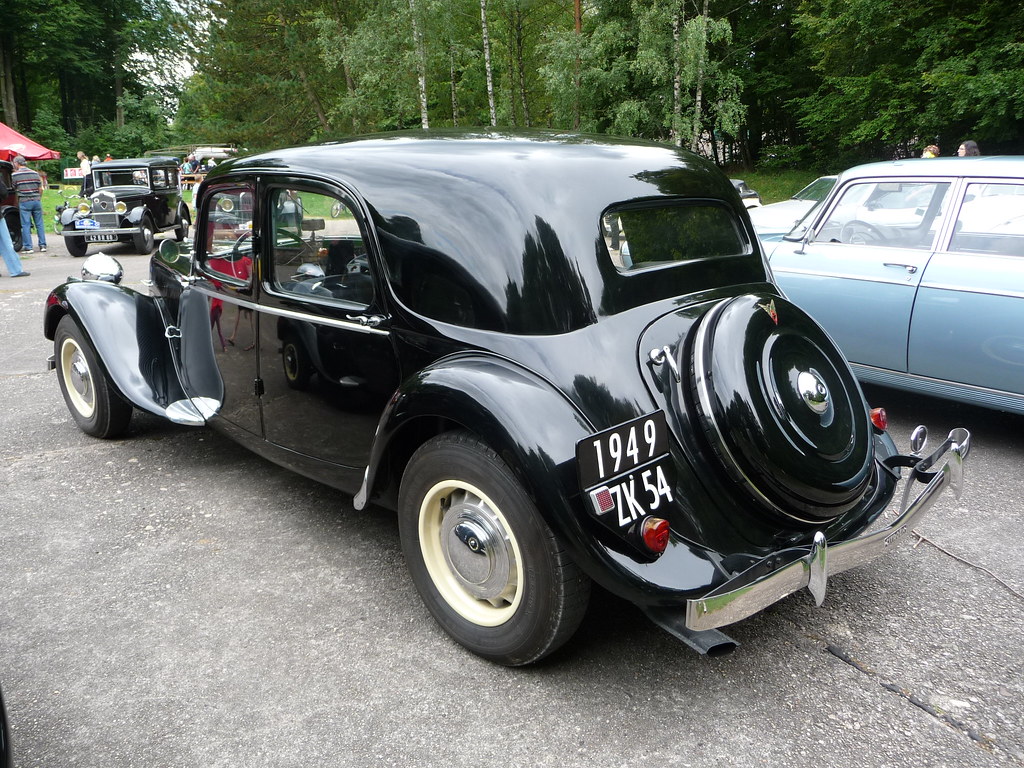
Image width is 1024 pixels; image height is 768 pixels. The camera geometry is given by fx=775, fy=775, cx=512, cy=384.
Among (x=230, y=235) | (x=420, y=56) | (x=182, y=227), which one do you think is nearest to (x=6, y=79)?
(x=420, y=56)

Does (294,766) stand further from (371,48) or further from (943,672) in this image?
(371,48)

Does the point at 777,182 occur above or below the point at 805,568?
above

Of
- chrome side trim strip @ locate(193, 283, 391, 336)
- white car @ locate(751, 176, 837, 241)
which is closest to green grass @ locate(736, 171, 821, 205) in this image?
white car @ locate(751, 176, 837, 241)

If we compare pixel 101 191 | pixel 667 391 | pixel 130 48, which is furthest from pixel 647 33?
pixel 130 48

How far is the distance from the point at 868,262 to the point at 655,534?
3.41 m

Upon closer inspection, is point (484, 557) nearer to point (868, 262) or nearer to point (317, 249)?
point (317, 249)

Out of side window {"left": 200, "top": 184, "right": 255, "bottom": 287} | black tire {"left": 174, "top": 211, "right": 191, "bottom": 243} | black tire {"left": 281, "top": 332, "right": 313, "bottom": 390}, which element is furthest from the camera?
black tire {"left": 174, "top": 211, "right": 191, "bottom": 243}

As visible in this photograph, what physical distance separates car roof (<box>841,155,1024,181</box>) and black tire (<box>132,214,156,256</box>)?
1288 cm

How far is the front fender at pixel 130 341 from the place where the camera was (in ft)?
13.4

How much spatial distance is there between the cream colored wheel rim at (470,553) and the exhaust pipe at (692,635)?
44cm

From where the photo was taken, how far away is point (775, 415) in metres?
2.46

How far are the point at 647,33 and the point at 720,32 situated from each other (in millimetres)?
2102

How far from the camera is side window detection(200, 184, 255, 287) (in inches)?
141

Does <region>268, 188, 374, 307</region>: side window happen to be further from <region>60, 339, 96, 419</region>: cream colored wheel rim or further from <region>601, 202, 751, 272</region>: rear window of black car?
<region>60, 339, 96, 419</region>: cream colored wheel rim
